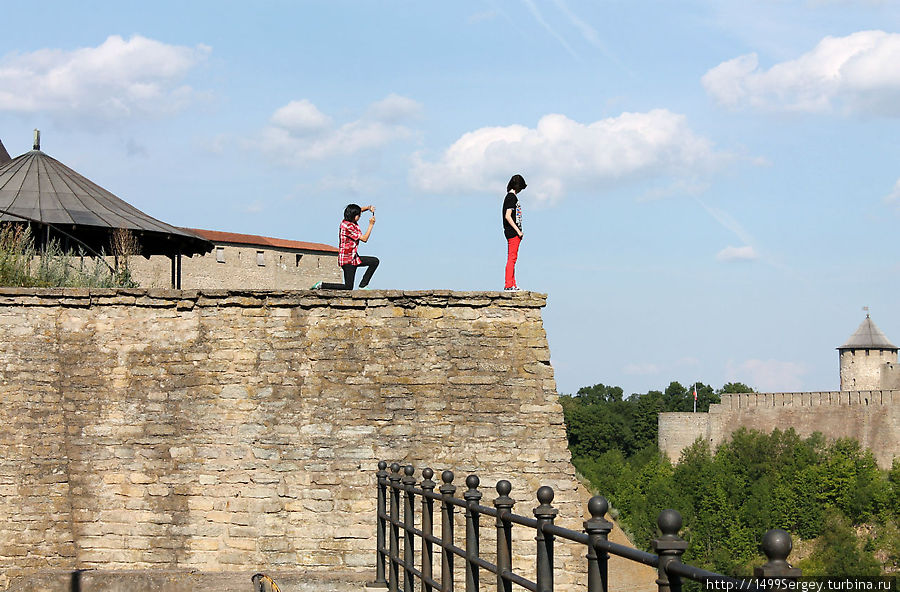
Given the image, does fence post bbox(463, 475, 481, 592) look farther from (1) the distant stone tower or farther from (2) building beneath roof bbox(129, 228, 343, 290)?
(1) the distant stone tower

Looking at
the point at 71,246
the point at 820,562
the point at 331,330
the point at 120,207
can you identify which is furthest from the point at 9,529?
the point at 820,562

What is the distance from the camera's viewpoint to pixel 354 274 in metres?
11.2

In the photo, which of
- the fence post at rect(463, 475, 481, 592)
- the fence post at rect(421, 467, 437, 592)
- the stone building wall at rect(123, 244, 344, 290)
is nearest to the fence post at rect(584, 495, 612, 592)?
the fence post at rect(463, 475, 481, 592)

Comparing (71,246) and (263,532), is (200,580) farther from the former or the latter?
(71,246)

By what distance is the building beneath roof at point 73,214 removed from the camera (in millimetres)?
14602

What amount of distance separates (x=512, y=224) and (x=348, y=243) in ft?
5.72

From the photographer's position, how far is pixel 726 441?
204 ft

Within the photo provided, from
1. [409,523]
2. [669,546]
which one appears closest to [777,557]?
[669,546]

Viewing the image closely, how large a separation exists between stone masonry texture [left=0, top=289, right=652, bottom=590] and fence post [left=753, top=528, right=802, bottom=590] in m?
7.78

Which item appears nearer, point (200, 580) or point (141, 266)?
point (200, 580)

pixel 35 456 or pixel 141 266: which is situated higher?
pixel 141 266

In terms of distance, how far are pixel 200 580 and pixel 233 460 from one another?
113 cm

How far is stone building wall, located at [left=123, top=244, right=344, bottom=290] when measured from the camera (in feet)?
105

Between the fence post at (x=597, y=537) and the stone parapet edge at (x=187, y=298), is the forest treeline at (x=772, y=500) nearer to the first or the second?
the stone parapet edge at (x=187, y=298)
